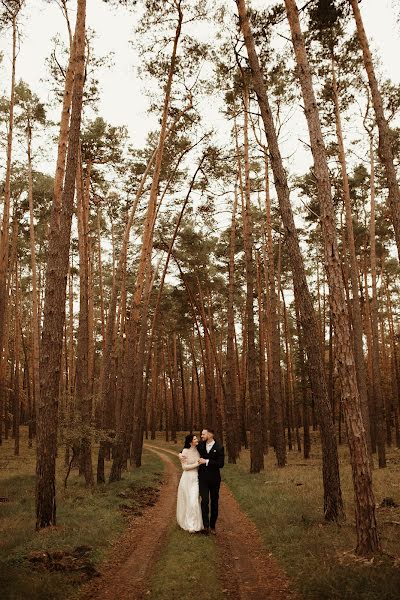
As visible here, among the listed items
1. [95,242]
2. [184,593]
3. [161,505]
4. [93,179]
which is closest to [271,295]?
[93,179]

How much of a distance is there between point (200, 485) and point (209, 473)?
11.5 inches

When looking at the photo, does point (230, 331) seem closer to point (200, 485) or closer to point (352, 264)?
point (352, 264)

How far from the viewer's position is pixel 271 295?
1831 centimetres

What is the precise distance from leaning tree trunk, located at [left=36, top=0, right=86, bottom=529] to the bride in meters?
2.28

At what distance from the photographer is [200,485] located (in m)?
8.45

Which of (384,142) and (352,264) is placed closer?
(384,142)

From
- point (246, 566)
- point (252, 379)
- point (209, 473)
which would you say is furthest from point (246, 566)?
point (252, 379)

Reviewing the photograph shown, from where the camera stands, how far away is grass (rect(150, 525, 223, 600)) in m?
5.02

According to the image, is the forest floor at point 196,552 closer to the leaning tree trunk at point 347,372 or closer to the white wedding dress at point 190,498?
the white wedding dress at point 190,498

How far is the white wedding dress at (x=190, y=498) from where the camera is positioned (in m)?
8.01

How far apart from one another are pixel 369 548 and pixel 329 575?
3.46 feet

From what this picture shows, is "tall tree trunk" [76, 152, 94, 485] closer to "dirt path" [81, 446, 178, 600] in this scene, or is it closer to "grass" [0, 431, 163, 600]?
"grass" [0, 431, 163, 600]

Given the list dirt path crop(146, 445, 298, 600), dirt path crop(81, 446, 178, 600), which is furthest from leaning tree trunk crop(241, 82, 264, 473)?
dirt path crop(146, 445, 298, 600)

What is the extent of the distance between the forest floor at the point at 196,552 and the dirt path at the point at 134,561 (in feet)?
0.05
